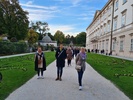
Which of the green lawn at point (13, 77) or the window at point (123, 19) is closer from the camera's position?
the green lawn at point (13, 77)

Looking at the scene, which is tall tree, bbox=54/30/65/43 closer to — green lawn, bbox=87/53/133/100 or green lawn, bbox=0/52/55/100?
green lawn, bbox=87/53/133/100

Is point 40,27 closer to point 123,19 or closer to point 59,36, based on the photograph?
point 59,36

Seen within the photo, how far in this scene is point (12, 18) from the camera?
183 feet

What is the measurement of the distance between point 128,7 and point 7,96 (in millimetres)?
31575

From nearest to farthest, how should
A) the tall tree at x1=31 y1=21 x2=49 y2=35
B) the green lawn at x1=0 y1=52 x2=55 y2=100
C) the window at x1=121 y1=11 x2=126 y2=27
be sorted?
the green lawn at x1=0 y1=52 x2=55 y2=100 < the window at x1=121 y1=11 x2=126 y2=27 < the tall tree at x1=31 y1=21 x2=49 y2=35

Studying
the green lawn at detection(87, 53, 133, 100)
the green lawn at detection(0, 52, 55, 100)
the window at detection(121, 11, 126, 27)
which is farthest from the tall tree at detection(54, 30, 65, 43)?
the green lawn at detection(0, 52, 55, 100)

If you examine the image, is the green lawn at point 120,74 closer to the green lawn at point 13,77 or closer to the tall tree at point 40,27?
the green lawn at point 13,77

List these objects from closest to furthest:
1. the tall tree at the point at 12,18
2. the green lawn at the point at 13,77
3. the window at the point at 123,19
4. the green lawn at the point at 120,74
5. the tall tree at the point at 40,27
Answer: the green lawn at the point at 13,77 → the green lawn at the point at 120,74 → the window at the point at 123,19 → the tall tree at the point at 12,18 → the tall tree at the point at 40,27

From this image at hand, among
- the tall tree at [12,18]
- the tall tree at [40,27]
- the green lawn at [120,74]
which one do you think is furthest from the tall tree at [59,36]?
the green lawn at [120,74]

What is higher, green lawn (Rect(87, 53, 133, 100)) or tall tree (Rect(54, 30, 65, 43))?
tall tree (Rect(54, 30, 65, 43))

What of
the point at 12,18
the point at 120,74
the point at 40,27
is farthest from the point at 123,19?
the point at 40,27

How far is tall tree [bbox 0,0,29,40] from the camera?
55.0 m

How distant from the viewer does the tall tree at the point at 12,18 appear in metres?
55.0

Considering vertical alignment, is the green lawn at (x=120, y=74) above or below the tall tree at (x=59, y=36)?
below
